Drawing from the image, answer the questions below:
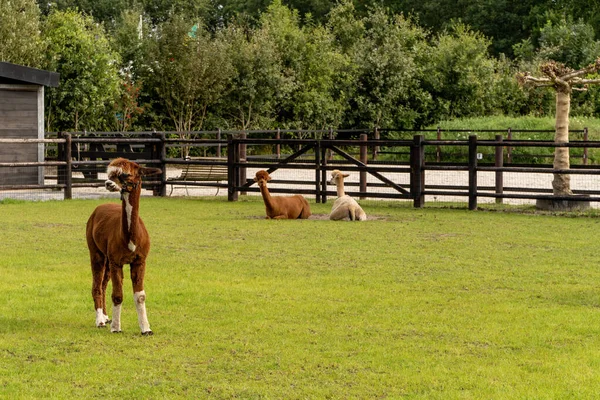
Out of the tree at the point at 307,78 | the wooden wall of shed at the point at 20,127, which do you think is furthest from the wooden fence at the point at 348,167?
the tree at the point at 307,78

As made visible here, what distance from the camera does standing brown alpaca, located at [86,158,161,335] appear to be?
7.76m

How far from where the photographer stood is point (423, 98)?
43.3 m

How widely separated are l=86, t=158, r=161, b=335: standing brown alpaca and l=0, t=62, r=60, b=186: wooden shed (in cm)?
1624

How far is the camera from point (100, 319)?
8250mm

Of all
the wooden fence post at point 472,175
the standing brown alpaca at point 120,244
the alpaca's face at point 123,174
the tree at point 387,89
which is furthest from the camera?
the tree at point 387,89

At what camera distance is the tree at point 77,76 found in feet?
119

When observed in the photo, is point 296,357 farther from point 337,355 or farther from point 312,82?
point 312,82

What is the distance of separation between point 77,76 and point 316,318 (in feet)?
97.0

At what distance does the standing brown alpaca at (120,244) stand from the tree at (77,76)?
28.3 metres

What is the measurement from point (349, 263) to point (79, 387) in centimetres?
590

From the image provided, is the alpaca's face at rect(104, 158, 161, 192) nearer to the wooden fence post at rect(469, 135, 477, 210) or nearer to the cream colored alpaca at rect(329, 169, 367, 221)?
the cream colored alpaca at rect(329, 169, 367, 221)

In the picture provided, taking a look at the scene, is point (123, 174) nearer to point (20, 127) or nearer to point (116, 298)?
point (116, 298)

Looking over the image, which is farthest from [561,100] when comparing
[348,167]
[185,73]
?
[185,73]

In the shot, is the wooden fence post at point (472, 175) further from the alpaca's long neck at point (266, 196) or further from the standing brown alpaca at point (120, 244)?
the standing brown alpaca at point (120, 244)
